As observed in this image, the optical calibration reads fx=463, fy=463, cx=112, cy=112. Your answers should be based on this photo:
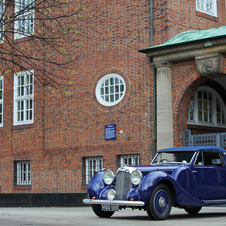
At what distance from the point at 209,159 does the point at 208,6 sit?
35.8 feet

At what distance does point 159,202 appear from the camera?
9.01 meters

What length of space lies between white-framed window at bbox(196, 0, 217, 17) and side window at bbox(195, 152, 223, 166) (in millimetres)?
10020

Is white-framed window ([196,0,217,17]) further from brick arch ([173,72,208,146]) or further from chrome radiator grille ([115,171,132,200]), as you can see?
chrome radiator grille ([115,171,132,200])

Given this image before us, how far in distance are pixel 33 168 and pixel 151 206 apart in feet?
43.9

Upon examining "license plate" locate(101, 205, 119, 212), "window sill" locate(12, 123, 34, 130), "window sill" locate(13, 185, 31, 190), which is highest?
"window sill" locate(12, 123, 34, 130)

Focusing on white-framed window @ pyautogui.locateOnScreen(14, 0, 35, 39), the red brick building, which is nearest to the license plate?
the red brick building

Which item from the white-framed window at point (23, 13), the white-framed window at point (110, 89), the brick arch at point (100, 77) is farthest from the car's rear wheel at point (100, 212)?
the white-framed window at point (110, 89)

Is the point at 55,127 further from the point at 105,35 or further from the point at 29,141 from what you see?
the point at 105,35

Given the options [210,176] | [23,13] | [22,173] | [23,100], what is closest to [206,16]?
[23,13]

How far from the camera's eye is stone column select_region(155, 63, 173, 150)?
16547mm

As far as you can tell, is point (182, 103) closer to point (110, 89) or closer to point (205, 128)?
point (205, 128)

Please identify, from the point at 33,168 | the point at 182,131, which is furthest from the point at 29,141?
the point at 182,131

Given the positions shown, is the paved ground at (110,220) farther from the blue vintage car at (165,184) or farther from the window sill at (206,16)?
the window sill at (206,16)

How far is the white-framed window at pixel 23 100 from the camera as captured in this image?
867 inches
